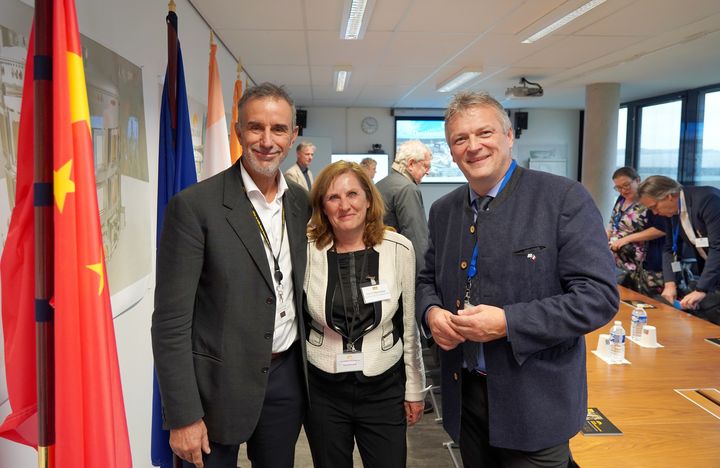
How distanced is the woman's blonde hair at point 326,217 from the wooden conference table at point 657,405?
3.33 ft

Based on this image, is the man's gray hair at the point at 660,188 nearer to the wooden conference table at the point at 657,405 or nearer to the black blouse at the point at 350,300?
the wooden conference table at the point at 657,405

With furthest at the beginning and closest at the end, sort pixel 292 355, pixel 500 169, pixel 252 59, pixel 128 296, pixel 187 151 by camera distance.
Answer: pixel 252 59
pixel 187 151
pixel 128 296
pixel 292 355
pixel 500 169

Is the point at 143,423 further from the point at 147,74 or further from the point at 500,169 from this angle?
the point at 500,169

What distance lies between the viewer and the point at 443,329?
57.1 inches

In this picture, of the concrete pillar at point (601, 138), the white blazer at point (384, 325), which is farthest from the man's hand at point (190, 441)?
the concrete pillar at point (601, 138)

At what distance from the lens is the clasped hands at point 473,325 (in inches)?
52.3

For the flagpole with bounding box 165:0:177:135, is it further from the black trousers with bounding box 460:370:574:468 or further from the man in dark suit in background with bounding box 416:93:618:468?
the black trousers with bounding box 460:370:574:468

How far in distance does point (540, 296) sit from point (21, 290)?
1361 mm

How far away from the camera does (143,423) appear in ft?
8.24

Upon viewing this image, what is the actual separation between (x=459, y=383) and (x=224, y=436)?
2.50ft

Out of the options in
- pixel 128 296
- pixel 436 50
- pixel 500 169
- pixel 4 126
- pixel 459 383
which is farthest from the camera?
pixel 436 50

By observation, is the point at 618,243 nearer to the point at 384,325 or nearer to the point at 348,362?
the point at 384,325

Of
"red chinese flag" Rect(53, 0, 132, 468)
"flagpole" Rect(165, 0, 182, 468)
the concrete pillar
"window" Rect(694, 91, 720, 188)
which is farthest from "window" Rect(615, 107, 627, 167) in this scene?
"red chinese flag" Rect(53, 0, 132, 468)

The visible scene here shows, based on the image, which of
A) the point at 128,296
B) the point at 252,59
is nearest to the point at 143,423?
the point at 128,296
